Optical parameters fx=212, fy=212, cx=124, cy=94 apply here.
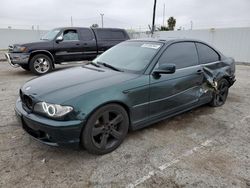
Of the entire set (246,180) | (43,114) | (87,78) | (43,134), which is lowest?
(246,180)

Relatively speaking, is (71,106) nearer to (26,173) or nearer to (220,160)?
(26,173)

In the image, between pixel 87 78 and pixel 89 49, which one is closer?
pixel 87 78

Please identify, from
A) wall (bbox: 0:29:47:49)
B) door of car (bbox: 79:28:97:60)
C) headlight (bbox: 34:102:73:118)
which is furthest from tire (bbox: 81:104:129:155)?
wall (bbox: 0:29:47:49)

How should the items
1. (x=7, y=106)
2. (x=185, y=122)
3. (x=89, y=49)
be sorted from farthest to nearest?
(x=89, y=49)
(x=7, y=106)
(x=185, y=122)

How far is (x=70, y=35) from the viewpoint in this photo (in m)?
8.19

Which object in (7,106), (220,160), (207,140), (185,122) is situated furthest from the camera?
(7,106)

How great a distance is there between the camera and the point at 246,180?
2.38m

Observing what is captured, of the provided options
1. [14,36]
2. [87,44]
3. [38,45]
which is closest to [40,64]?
[38,45]

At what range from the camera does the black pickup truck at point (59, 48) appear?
24.7 feet

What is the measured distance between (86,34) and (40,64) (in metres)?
2.15

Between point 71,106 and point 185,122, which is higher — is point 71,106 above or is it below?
above

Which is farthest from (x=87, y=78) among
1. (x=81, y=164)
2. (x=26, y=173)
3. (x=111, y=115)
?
(x=26, y=173)

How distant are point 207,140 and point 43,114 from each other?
7.87 ft

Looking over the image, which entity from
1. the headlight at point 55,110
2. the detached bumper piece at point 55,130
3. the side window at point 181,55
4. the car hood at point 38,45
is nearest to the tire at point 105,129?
the detached bumper piece at point 55,130
